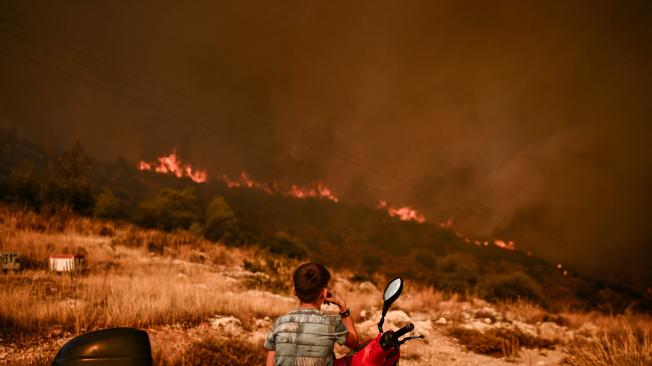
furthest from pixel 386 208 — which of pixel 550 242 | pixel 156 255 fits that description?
pixel 156 255

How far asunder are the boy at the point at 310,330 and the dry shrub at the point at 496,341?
20.8 ft

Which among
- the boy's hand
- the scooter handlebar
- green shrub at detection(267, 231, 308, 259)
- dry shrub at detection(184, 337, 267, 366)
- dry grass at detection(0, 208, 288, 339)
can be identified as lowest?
dry shrub at detection(184, 337, 267, 366)

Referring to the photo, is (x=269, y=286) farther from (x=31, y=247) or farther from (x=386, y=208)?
(x=386, y=208)

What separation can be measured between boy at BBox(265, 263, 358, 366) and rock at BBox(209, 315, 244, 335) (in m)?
4.29

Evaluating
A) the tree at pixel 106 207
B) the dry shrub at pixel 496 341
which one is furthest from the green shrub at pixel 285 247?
the dry shrub at pixel 496 341

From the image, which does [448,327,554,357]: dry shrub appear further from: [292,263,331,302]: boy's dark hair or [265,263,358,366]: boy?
[292,263,331,302]: boy's dark hair

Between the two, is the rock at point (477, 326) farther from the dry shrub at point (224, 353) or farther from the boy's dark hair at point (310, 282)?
the boy's dark hair at point (310, 282)

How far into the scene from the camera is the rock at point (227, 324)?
6260 millimetres

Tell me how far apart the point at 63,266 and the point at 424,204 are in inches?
4627

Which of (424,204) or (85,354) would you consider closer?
(85,354)

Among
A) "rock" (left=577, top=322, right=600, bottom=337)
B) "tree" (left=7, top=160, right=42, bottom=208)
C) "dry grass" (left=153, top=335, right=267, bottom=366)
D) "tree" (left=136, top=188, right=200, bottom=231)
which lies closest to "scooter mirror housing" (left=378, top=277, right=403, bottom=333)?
"dry grass" (left=153, top=335, right=267, bottom=366)

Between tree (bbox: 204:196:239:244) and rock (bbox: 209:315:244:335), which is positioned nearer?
rock (bbox: 209:315:244:335)

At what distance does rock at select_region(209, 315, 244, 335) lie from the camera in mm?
6260

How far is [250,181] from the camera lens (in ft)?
447
